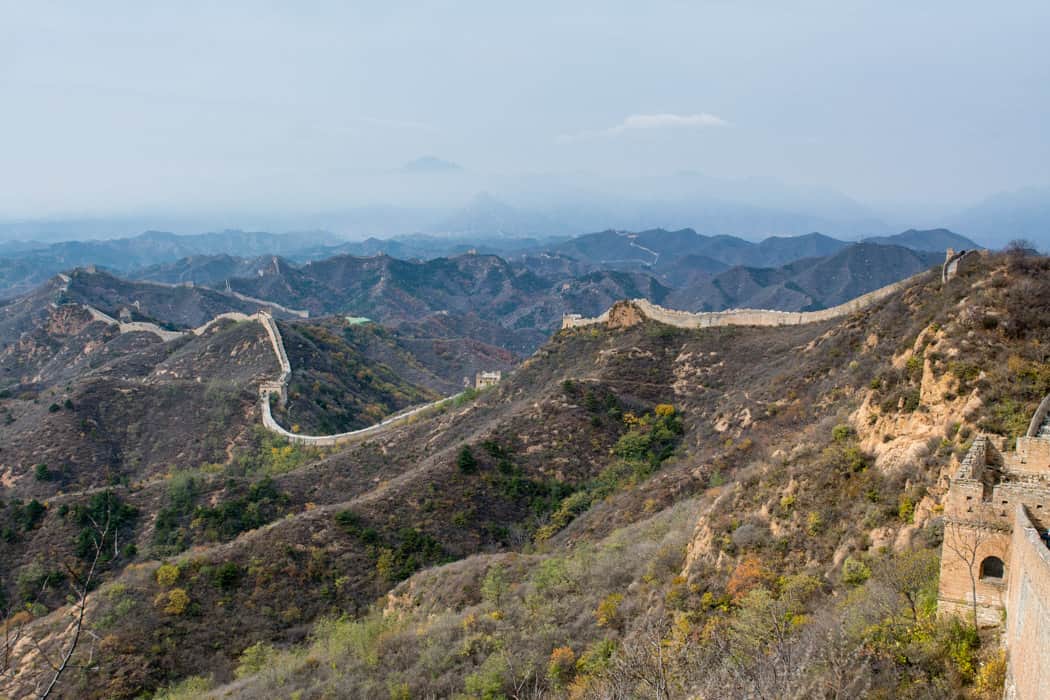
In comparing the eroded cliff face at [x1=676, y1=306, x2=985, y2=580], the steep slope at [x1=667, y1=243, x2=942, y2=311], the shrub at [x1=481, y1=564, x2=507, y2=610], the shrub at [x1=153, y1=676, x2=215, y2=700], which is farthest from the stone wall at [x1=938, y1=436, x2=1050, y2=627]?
the steep slope at [x1=667, y1=243, x2=942, y2=311]

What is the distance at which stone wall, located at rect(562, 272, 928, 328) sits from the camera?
4525cm

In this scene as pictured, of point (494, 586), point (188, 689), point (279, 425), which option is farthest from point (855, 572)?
point (279, 425)

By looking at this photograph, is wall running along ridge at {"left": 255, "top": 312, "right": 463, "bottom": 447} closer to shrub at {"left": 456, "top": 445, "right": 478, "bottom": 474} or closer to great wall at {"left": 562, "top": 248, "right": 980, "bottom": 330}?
shrub at {"left": 456, "top": 445, "right": 478, "bottom": 474}

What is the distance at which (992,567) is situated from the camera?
1182cm

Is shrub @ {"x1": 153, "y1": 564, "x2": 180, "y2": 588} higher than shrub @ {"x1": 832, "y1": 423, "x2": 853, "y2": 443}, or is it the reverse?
shrub @ {"x1": 832, "y1": 423, "x2": 853, "y2": 443}

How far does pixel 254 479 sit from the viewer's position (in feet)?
153

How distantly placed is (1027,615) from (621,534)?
2051 cm

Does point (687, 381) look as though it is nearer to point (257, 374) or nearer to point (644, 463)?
point (644, 463)

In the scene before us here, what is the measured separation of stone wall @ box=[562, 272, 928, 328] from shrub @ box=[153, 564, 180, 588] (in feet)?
130

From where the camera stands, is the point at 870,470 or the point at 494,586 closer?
the point at 870,470

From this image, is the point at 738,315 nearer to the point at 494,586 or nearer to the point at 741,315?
the point at 741,315

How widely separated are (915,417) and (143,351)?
305 ft

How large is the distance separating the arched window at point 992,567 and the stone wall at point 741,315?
1315 inches

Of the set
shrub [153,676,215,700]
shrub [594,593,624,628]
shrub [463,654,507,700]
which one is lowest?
shrub [153,676,215,700]
